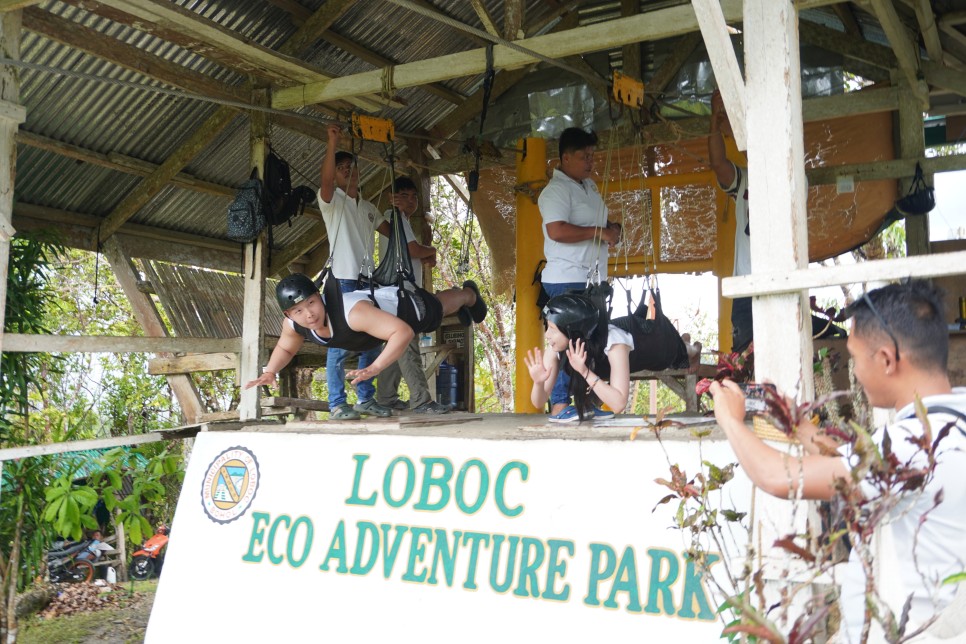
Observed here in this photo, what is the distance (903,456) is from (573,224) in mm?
3577

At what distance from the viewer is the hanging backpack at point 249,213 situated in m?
5.90

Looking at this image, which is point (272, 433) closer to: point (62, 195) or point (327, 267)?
point (327, 267)

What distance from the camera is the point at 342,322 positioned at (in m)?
4.97

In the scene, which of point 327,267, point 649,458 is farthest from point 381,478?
point 327,267

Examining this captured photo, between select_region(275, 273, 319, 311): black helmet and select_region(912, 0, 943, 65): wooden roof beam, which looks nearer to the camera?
select_region(275, 273, 319, 311): black helmet

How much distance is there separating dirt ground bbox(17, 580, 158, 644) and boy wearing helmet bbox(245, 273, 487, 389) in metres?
2.86

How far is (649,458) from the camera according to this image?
11.0 feet

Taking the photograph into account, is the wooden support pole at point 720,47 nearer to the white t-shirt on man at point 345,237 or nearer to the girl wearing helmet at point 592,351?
the girl wearing helmet at point 592,351

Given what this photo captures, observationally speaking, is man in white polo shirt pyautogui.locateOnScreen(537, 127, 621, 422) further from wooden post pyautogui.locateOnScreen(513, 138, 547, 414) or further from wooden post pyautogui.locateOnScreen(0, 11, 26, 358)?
wooden post pyautogui.locateOnScreen(0, 11, 26, 358)

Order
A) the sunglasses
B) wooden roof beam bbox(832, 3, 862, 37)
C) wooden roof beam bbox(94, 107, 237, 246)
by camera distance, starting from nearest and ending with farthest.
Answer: the sunglasses
wooden roof beam bbox(94, 107, 237, 246)
wooden roof beam bbox(832, 3, 862, 37)

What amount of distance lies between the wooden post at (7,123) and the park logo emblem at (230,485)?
154 cm

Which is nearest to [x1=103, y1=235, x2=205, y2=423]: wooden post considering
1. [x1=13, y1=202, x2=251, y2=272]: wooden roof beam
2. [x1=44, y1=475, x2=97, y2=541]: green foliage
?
[x1=13, y1=202, x2=251, y2=272]: wooden roof beam

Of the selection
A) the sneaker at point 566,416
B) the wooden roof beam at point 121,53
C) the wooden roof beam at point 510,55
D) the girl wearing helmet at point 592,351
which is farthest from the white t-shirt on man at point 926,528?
the wooden roof beam at point 121,53

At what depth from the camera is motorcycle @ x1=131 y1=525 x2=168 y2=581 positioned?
355 inches
